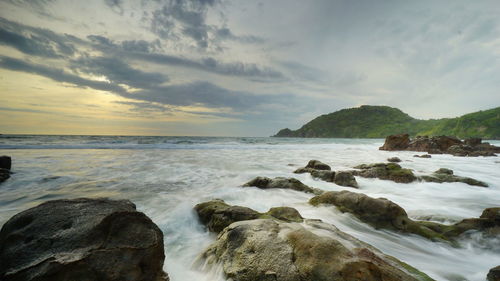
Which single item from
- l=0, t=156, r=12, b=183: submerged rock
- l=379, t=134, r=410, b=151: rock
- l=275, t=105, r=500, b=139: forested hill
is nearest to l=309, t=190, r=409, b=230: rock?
l=0, t=156, r=12, b=183: submerged rock

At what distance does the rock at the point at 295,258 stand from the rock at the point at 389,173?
29.7ft

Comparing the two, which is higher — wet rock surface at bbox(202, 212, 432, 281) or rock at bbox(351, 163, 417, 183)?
wet rock surface at bbox(202, 212, 432, 281)

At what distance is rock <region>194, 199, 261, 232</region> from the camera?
4.87m

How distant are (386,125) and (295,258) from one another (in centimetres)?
13351

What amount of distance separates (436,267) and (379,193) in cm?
531

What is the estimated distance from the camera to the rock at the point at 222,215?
16.0 feet

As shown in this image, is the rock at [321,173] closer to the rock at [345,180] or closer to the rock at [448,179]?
the rock at [345,180]

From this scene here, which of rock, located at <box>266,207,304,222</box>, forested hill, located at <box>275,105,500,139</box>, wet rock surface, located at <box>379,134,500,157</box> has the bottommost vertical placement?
rock, located at <box>266,207,304,222</box>

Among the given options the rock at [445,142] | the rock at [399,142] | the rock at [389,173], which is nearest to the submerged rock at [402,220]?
the rock at [389,173]

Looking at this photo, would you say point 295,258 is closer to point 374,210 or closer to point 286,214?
point 286,214

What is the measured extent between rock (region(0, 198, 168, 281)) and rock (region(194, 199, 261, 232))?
202 cm

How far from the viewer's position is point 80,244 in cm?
258

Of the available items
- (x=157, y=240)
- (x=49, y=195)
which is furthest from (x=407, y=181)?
(x=49, y=195)

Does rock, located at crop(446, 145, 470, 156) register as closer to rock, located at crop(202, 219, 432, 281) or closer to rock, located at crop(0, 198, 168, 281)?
rock, located at crop(202, 219, 432, 281)
